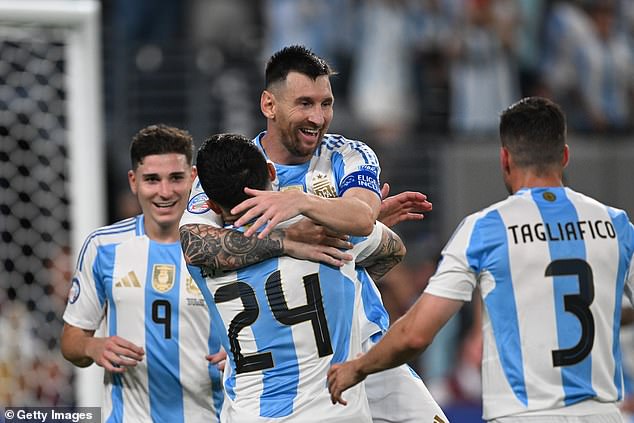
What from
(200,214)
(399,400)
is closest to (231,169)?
(200,214)

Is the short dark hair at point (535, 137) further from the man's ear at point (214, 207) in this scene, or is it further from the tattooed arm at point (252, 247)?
the man's ear at point (214, 207)

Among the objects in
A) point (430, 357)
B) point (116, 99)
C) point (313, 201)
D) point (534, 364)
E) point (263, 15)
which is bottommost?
point (430, 357)

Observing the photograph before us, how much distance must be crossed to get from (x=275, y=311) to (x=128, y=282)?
4.71ft

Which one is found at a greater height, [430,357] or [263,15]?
[263,15]

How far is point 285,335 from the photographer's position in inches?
185

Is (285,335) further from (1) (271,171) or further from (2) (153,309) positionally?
(2) (153,309)

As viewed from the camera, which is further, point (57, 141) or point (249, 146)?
point (57, 141)

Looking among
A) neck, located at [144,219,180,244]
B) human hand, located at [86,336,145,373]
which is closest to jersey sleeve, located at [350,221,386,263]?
human hand, located at [86,336,145,373]

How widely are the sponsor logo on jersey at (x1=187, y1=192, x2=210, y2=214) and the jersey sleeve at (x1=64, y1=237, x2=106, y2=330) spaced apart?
113cm

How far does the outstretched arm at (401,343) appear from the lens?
14.8 ft

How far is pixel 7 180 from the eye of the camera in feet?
28.5

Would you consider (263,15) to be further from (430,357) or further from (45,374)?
(45,374)

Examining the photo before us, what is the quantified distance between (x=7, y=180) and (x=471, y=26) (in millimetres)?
5839

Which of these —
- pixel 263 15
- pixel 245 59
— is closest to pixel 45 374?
pixel 245 59
